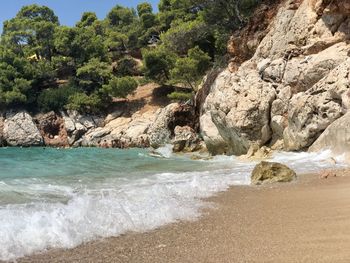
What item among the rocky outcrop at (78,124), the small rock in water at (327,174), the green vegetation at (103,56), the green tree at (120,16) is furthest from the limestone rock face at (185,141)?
the green tree at (120,16)

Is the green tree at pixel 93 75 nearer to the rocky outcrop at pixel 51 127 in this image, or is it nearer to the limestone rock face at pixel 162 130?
the rocky outcrop at pixel 51 127

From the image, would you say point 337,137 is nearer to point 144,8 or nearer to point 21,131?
point 21,131

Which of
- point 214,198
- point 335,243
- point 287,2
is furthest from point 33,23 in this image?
point 335,243

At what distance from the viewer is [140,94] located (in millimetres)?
49844

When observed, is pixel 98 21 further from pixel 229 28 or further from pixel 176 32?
pixel 229 28

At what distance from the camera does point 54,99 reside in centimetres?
4891

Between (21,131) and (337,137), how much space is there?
4073cm

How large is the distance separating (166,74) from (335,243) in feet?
140

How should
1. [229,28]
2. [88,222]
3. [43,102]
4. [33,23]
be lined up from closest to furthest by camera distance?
[88,222]
[229,28]
[43,102]
[33,23]

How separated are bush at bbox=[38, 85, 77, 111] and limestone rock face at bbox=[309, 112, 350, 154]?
126 feet

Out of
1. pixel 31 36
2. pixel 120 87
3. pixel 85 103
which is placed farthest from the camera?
pixel 31 36

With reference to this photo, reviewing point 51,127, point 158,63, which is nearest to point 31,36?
point 51,127

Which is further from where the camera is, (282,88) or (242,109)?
(242,109)

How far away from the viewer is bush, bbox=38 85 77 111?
4891cm
